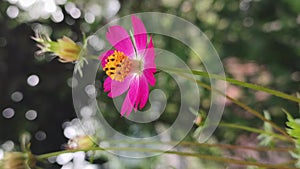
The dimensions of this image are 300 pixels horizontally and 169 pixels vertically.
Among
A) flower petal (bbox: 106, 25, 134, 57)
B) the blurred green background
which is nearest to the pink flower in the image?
flower petal (bbox: 106, 25, 134, 57)

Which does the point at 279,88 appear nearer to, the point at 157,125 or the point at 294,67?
the point at 294,67

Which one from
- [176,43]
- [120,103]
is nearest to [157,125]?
[176,43]

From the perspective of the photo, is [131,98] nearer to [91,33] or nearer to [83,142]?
[83,142]

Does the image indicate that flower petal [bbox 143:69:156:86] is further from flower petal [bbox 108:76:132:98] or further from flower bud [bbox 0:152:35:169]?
flower bud [bbox 0:152:35:169]

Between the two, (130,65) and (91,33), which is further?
(91,33)

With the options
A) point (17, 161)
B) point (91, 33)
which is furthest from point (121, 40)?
point (91, 33)

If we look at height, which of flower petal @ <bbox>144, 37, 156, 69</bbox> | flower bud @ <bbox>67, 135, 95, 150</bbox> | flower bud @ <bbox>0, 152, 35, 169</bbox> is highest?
flower petal @ <bbox>144, 37, 156, 69</bbox>

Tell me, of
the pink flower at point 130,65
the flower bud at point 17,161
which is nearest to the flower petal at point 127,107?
the pink flower at point 130,65
